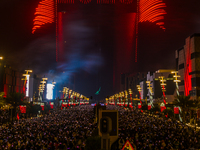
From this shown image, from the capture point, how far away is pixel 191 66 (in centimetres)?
6700

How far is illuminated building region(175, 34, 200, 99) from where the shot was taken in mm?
63603

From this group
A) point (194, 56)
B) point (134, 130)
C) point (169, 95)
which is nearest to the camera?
point (134, 130)

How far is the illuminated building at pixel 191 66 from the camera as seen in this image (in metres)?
63.6

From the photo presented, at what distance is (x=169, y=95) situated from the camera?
10394cm

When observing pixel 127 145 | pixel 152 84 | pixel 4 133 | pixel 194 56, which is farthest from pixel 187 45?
pixel 127 145

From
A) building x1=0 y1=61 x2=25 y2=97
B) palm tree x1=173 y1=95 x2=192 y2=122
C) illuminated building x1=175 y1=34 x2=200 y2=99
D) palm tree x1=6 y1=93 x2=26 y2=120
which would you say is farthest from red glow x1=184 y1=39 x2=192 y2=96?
building x1=0 y1=61 x2=25 y2=97

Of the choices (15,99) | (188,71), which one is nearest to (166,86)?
(188,71)

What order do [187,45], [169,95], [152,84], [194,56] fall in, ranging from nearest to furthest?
[194,56] < [187,45] < [169,95] < [152,84]

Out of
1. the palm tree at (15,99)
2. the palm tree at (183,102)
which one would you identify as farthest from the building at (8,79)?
the palm tree at (183,102)

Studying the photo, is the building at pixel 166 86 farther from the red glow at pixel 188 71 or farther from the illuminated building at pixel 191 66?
the red glow at pixel 188 71

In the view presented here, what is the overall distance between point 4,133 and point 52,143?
765 cm

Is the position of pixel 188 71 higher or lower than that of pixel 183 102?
higher

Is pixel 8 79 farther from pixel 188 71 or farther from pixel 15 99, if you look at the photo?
pixel 188 71

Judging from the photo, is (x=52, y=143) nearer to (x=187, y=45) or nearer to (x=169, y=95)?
(x=187, y=45)
